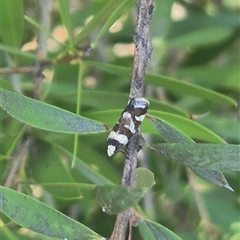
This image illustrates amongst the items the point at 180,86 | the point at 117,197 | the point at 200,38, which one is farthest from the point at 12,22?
Answer: the point at 200,38

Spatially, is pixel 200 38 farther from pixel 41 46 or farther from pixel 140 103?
pixel 140 103

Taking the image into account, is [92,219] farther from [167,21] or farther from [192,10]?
[192,10]

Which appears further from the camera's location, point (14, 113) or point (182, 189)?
point (182, 189)

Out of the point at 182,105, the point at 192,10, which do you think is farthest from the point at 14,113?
the point at 192,10

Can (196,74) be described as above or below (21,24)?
above

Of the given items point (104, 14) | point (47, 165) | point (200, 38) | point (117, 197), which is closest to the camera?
point (117, 197)

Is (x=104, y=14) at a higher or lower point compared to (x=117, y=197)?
higher
